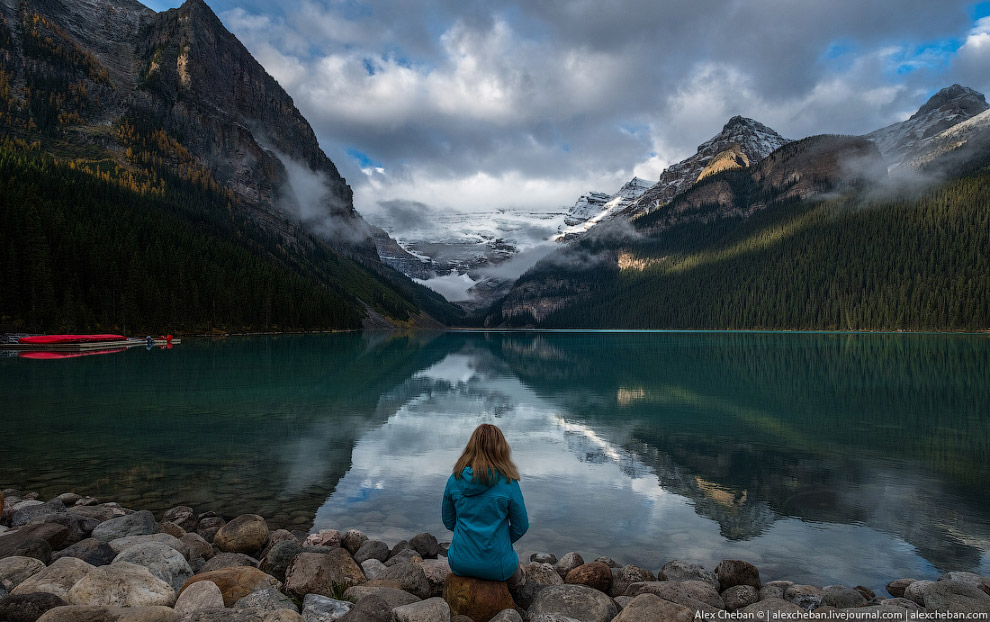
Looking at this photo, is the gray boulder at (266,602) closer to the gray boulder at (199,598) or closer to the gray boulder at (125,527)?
the gray boulder at (199,598)

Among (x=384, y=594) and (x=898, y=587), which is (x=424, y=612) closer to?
(x=384, y=594)

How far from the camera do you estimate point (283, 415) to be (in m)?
22.7

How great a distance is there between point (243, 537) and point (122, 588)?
2.80 meters

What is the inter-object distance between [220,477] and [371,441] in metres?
5.57

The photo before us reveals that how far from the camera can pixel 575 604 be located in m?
6.45

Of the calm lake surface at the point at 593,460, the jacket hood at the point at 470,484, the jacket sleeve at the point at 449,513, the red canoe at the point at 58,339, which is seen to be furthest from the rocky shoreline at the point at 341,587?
the red canoe at the point at 58,339

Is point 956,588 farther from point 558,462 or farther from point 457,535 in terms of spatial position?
point 558,462

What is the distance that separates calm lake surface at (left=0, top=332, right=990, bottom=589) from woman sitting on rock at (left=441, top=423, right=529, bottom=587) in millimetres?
3582

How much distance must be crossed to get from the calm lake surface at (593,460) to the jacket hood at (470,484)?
4.13 m

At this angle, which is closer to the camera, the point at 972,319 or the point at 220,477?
the point at 220,477

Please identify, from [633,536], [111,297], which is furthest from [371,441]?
[111,297]

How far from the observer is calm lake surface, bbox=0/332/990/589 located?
33.9ft

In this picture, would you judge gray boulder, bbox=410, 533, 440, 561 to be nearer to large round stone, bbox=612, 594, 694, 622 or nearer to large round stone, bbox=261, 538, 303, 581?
large round stone, bbox=261, 538, 303, 581

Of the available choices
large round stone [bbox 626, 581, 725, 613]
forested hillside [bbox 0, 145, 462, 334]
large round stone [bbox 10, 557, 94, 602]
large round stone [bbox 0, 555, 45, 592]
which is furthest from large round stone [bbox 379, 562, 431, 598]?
forested hillside [bbox 0, 145, 462, 334]
